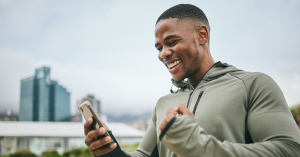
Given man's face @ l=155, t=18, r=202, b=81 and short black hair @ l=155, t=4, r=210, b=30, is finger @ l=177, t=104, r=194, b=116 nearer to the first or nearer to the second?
man's face @ l=155, t=18, r=202, b=81

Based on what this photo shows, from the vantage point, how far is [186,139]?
39.0 inches

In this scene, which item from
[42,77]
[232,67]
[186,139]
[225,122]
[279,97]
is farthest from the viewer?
[42,77]

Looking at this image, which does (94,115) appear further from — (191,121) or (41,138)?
(41,138)

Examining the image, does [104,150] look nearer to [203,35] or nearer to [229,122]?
[229,122]

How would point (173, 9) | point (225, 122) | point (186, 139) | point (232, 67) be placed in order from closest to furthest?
point (186, 139), point (225, 122), point (232, 67), point (173, 9)

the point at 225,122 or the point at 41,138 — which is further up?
the point at 225,122

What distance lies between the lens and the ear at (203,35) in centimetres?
178

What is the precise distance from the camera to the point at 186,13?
5.94 feet

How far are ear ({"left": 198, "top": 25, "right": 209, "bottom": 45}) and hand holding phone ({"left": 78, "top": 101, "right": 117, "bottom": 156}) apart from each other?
0.95 m

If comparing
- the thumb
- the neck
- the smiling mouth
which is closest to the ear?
the neck

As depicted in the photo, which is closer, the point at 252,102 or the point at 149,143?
the point at 252,102

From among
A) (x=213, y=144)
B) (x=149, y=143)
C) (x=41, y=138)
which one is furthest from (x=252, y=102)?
(x=41, y=138)

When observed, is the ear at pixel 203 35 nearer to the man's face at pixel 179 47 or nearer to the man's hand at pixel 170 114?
the man's face at pixel 179 47

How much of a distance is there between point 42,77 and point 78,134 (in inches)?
1776
